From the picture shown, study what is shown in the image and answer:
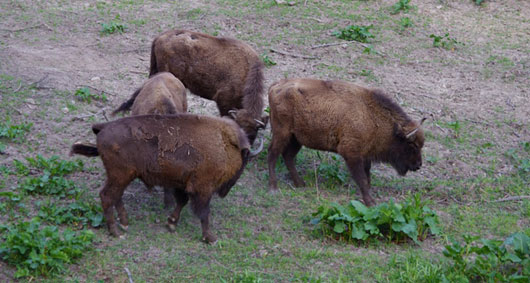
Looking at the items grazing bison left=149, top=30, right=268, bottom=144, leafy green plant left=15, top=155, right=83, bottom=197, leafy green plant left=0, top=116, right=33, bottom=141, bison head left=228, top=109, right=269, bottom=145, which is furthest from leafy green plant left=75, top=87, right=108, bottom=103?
bison head left=228, top=109, right=269, bottom=145

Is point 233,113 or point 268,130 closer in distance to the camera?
point 233,113

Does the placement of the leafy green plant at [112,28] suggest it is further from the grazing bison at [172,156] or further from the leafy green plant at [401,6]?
the grazing bison at [172,156]

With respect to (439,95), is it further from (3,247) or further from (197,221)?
(3,247)

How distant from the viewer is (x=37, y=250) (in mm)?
5543

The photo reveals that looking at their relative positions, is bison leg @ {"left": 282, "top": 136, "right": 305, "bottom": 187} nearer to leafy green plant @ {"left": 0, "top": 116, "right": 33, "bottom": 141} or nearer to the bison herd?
the bison herd

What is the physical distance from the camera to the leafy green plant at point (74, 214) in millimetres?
6375

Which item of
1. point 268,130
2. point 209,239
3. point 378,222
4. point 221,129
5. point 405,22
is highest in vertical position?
point 221,129

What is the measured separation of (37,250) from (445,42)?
9480 mm

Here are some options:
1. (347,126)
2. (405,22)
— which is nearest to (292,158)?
(347,126)

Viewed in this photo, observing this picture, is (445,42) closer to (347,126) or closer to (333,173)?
(333,173)

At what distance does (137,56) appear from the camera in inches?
443

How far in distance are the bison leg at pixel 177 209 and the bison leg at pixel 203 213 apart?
0.26 metres

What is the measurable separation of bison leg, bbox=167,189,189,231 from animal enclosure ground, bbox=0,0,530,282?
12 centimetres

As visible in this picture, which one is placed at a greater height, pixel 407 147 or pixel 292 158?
pixel 407 147
